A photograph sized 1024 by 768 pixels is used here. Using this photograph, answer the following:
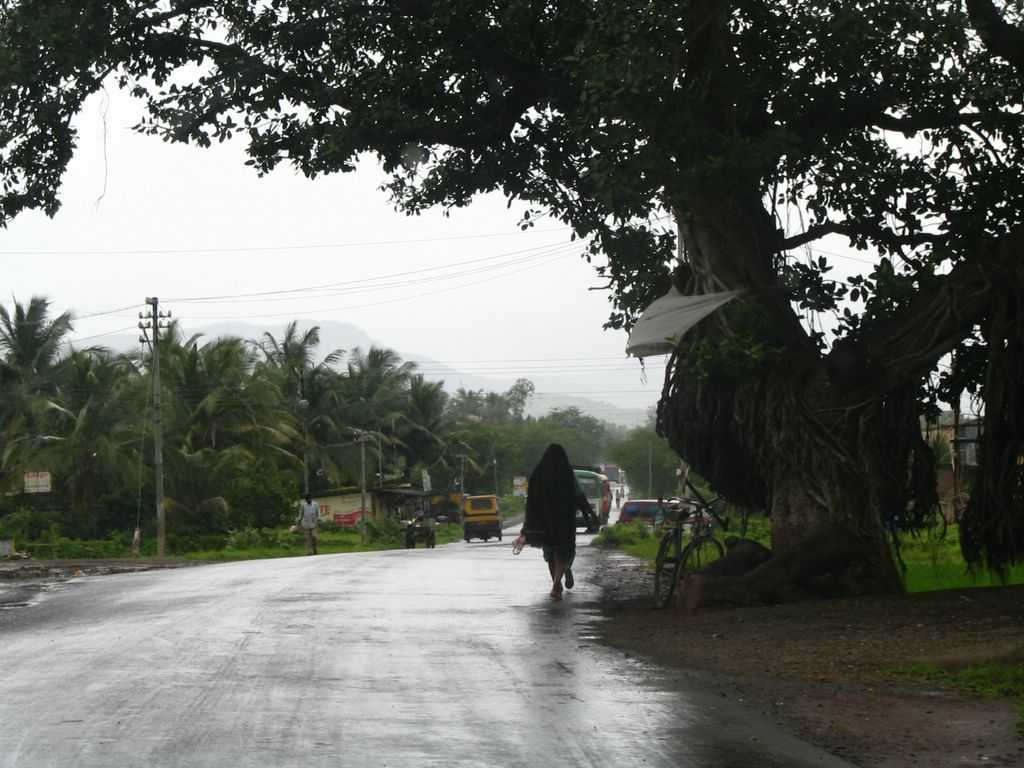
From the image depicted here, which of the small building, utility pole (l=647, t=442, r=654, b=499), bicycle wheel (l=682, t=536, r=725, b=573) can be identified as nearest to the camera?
bicycle wheel (l=682, t=536, r=725, b=573)

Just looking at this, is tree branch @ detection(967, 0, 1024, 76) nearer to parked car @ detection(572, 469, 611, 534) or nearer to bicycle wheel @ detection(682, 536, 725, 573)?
bicycle wheel @ detection(682, 536, 725, 573)

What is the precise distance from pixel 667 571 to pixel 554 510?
203 cm

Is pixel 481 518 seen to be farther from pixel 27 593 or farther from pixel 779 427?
pixel 779 427

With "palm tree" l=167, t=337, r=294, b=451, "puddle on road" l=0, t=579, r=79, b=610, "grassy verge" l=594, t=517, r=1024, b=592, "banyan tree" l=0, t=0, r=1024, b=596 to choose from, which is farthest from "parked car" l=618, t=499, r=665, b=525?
"banyan tree" l=0, t=0, r=1024, b=596

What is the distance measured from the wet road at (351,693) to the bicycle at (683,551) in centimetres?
81

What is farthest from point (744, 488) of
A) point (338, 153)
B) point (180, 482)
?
point (180, 482)

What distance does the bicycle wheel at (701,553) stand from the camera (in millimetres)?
14727

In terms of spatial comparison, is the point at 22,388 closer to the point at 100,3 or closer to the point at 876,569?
the point at 100,3

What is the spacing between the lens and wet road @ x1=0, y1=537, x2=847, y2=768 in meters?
6.73

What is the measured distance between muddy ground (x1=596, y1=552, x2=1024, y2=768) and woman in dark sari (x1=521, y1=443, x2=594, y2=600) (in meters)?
0.79

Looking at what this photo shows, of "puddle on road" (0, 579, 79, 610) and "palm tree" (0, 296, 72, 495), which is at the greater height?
"palm tree" (0, 296, 72, 495)

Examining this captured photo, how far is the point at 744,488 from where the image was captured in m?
15.9

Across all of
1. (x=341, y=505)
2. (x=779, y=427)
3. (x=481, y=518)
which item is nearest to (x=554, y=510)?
(x=779, y=427)

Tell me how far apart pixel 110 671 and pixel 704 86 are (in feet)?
26.9
